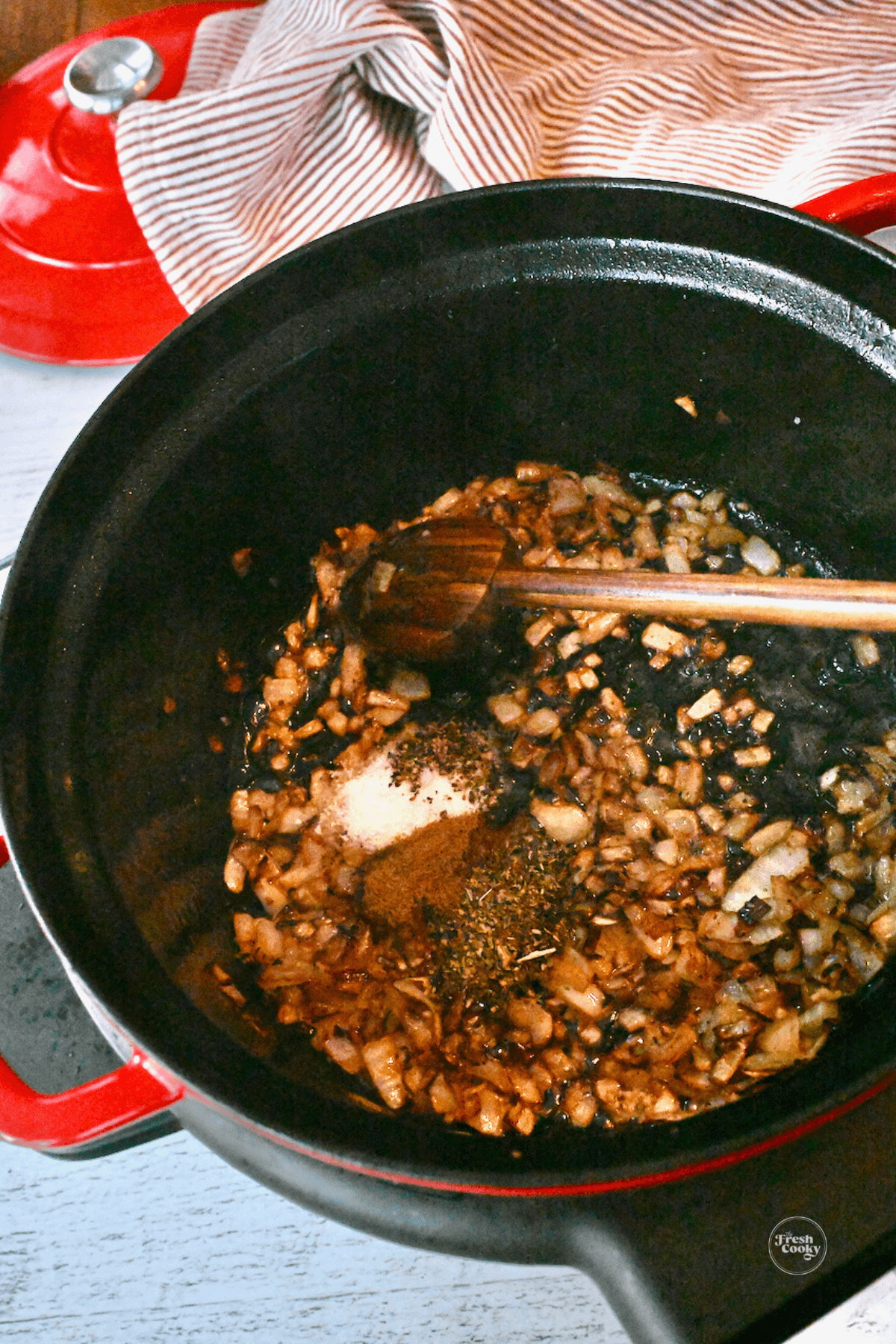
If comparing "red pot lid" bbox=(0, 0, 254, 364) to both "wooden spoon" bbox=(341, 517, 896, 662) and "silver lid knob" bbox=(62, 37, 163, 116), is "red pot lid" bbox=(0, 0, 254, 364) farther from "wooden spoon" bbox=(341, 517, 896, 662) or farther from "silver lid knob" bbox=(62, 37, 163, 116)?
"wooden spoon" bbox=(341, 517, 896, 662)

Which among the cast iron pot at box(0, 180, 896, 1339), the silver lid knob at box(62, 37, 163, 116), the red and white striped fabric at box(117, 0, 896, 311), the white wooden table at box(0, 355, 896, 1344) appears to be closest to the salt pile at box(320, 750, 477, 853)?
the cast iron pot at box(0, 180, 896, 1339)

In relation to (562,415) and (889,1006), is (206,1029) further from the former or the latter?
(562,415)

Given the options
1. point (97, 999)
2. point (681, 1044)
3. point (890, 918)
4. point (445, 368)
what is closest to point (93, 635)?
point (97, 999)

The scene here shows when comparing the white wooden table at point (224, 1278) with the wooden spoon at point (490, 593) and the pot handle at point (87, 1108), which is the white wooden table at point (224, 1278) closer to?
the pot handle at point (87, 1108)

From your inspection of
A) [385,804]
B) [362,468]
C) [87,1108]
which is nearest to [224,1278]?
[87,1108]

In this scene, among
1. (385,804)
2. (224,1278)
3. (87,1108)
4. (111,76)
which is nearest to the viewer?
(87,1108)

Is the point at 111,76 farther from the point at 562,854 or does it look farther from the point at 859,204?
the point at 562,854
